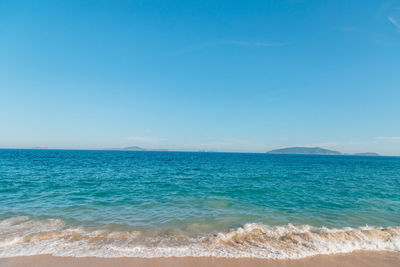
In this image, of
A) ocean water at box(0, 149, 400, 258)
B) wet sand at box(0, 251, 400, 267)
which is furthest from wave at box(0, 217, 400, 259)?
wet sand at box(0, 251, 400, 267)

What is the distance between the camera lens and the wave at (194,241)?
674cm

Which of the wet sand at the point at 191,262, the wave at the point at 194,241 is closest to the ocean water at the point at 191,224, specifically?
the wave at the point at 194,241

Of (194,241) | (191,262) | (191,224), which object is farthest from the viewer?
(191,224)

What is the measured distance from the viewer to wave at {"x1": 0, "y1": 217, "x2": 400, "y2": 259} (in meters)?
6.74

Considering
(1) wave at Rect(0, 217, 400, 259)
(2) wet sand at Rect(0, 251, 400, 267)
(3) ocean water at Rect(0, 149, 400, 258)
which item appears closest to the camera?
(2) wet sand at Rect(0, 251, 400, 267)

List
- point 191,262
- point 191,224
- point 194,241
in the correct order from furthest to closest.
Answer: point 191,224
point 194,241
point 191,262

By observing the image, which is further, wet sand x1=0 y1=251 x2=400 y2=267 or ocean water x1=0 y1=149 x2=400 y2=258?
ocean water x1=0 y1=149 x2=400 y2=258

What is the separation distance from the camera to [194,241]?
25.1ft

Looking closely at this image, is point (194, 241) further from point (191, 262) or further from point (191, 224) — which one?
point (191, 224)

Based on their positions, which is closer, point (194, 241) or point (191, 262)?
point (191, 262)

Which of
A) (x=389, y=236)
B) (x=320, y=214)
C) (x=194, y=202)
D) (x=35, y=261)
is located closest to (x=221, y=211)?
(x=194, y=202)

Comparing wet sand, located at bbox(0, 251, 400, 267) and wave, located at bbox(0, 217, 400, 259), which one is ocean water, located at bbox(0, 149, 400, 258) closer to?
wave, located at bbox(0, 217, 400, 259)

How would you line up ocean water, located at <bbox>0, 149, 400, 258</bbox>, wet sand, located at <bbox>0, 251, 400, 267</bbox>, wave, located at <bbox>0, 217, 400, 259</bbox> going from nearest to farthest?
wet sand, located at <bbox>0, 251, 400, 267</bbox> → wave, located at <bbox>0, 217, 400, 259</bbox> → ocean water, located at <bbox>0, 149, 400, 258</bbox>

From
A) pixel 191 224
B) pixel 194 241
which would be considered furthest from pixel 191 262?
pixel 191 224
